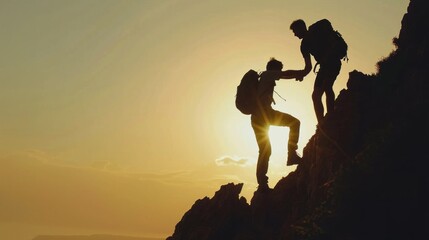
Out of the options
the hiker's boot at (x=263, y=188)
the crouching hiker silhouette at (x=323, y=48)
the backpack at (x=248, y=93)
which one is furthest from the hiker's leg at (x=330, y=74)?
the hiker's boot at (x=263, y=188)

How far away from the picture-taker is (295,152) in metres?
17.1

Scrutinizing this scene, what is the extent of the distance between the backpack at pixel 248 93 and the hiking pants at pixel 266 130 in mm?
340

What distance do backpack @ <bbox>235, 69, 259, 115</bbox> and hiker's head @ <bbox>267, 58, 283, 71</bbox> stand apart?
0.55 meters

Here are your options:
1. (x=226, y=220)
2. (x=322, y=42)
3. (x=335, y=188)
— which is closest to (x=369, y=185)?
(x=335, y=188)

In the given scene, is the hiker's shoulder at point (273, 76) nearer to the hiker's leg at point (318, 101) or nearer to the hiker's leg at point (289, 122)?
the hiker's leg at point (289, 122)

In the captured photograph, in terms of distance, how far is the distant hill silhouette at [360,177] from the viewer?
12.7 m

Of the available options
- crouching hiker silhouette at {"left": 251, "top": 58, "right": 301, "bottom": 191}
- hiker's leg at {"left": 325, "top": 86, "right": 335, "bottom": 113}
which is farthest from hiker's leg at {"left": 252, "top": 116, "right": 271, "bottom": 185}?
hiker's leg at {"left": 325, "top": 86, "right": 335, "bottom": 113}

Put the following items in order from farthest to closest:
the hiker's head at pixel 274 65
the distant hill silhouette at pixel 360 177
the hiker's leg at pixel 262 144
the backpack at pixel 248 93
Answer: the hiker's leg at pixel 262 144 → the backpack at pixel 248 93 → the hiker's head at pixel 274 65 → the distant hill silhouette at pixel 360 177

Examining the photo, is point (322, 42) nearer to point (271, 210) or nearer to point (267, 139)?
point (267, 139)

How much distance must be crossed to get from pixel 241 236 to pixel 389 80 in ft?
25.1

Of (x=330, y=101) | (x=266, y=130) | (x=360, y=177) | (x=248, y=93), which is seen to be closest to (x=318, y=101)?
(x=330, y=101)

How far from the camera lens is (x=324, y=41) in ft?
54.4

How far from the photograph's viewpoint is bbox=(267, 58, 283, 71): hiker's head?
16.8 m

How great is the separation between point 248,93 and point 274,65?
4.27 ft
